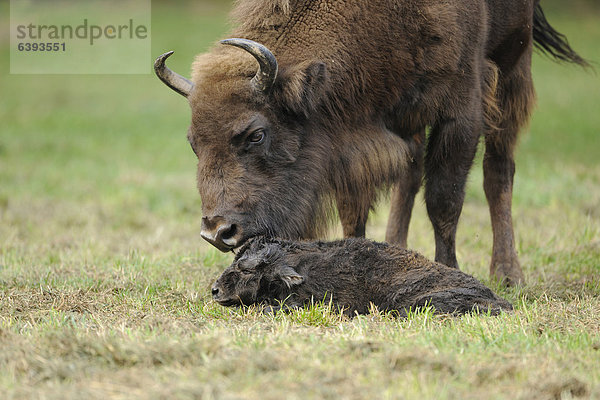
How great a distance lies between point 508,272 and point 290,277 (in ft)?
8.16

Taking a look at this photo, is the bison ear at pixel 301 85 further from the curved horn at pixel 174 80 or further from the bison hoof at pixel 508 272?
the bison hoof at pixel 508 272

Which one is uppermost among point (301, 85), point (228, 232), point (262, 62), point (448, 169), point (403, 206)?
point (262, 62)

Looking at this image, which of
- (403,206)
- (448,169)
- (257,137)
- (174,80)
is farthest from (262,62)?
(403,206)

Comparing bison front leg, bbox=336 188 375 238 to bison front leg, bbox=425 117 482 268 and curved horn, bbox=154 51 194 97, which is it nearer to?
bison front leg, bbox=425 117 482 268

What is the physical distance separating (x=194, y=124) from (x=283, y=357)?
2.11 m

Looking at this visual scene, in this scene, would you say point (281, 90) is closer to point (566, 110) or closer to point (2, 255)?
point (2, 255)

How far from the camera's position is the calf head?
15.2 feet

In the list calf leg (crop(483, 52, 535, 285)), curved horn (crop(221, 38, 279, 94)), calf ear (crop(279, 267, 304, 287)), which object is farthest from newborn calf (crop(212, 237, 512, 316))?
calf leg (crop(483, 52, 535, 285))

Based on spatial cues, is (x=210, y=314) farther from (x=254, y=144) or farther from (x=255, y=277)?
(x=254, y=144)

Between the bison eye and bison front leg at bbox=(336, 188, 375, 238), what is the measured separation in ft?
2.73

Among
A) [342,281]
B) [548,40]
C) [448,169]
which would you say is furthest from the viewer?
[548,40]

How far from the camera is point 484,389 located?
315cm

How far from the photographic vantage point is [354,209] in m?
5.80

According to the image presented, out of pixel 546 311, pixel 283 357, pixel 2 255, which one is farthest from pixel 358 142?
pixel 2 255
